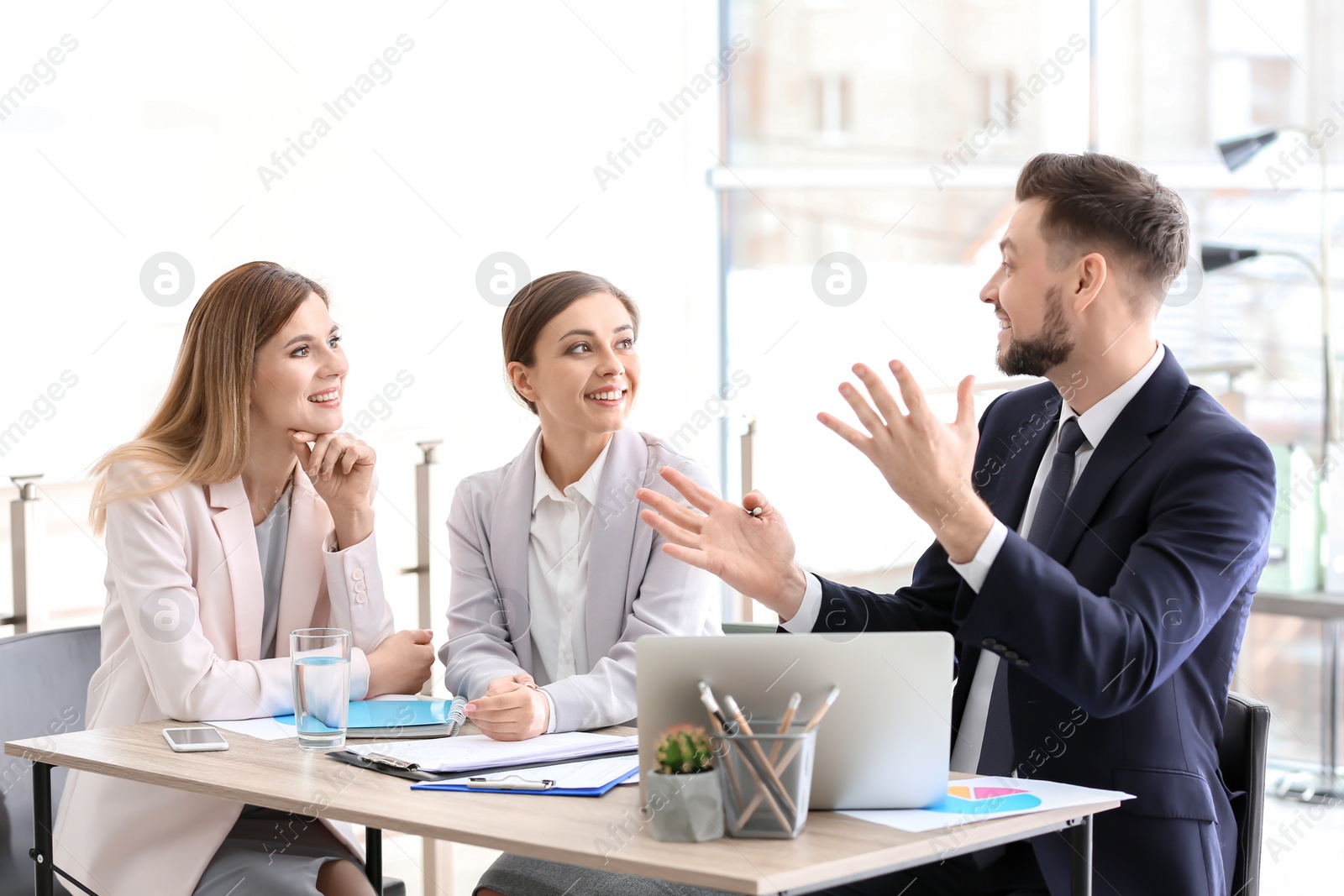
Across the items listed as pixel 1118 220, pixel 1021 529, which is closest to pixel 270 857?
pixel 1021 529

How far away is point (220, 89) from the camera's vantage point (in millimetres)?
3480

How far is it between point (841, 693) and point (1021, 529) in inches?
25.8

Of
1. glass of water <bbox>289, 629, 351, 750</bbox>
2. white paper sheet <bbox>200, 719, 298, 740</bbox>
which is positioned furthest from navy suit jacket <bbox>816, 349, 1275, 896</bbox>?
white paper sheet <bbox>200, 719, 298, 740</bbox>

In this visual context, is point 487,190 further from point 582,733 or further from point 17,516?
point 582,733

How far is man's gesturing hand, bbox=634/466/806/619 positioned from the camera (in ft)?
5.77

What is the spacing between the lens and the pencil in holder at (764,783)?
51.6 inches

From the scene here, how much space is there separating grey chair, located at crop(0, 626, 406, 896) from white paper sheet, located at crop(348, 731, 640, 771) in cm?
53

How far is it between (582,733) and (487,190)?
279 centimetres

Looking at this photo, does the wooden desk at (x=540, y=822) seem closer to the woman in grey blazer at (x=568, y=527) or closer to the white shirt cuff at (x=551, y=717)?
the white shirt cuff at (x=551, y=717)

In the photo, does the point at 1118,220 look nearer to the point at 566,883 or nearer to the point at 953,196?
the point at 566,883

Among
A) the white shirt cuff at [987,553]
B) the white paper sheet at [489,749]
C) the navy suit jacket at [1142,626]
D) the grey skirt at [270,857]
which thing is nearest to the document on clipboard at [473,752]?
the white paper sheet at [489,749]

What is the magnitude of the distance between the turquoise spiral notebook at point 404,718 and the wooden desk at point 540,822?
0.12 m

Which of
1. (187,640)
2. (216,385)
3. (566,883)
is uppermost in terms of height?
(216,385)

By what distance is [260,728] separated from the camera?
191 cm
